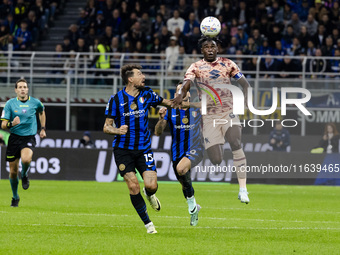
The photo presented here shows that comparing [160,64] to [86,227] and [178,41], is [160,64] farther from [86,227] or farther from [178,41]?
[86,227]

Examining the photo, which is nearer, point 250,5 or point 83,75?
point 83,75

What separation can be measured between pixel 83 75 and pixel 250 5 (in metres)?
6.57

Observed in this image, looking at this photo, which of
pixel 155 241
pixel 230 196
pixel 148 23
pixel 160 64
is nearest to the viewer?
pixel 155 241

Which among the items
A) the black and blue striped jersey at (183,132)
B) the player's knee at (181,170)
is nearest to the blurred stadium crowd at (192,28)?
the black and blue striped jersey at (183,132)

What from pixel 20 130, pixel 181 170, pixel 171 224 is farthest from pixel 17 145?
pixel 171 224

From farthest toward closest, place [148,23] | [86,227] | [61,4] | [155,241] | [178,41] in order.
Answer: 1. [61,4]
2. [148,23]
3. [178,41]
4. [86,227]
5. [155,241]

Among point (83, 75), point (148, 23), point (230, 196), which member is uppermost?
point (148, 23)

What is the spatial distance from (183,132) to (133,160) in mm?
2552

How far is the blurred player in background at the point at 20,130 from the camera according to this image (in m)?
15.6

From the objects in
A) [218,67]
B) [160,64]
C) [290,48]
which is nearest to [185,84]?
[218,67]

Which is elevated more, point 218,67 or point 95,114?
point 218,67

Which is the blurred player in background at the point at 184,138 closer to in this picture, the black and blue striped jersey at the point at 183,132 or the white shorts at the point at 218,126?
the black and blue striped jersey at the point at 183,132

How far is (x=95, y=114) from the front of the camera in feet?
93.4

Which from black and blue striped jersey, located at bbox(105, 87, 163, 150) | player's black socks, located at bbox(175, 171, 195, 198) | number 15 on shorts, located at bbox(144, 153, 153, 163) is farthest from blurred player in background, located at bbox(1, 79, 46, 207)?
number 15 on shorts, located at bbox(144, 153, 153, 163)
